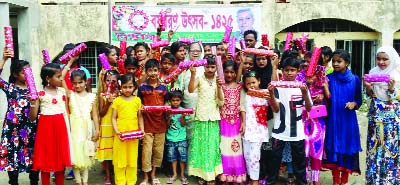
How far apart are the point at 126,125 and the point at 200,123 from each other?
810 mm

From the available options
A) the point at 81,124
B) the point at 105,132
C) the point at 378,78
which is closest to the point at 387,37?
the point at 378,78

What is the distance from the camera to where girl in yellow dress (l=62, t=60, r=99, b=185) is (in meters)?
4.41

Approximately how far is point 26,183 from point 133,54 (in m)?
2.03

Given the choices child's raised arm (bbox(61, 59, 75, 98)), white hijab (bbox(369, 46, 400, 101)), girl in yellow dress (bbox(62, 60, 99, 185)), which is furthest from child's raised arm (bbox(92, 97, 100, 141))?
white hijab (bbox(369, 46, 400, 101))

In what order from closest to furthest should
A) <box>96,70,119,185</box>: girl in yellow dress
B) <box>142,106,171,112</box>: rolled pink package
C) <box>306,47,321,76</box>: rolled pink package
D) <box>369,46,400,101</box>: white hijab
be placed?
<box>369,46,400,101</box>: white hijab → <box>306,47,321,76</box>: rolled pink package → <box>142,106,171,112</box>: rolled pink package → <box>96,70,119,185</box>: girl in yellow dress

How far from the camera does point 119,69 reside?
4871 mm

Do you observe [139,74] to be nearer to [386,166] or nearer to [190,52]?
[190,52]

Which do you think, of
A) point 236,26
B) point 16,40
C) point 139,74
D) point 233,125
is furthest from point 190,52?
point 16,40

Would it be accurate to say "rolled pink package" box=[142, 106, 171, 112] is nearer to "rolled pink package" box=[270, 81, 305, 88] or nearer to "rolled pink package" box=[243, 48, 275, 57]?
"rolled pink package" box=[243, 48, 275, 57]

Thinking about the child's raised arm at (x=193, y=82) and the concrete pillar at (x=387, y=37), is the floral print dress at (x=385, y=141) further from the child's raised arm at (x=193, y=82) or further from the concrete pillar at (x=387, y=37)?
the concrete pillar at (x=387, y=37)

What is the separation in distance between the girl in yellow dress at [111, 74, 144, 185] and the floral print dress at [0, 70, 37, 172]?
2.88ft

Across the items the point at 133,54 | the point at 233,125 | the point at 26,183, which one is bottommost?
the point at 26,183

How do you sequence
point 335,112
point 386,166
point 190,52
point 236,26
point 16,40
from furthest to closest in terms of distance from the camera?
1. point 16,40
2. point 236,26
3. point 190,52
4. point 335,112
5. point 386,166

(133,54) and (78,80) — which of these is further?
(133,54)
